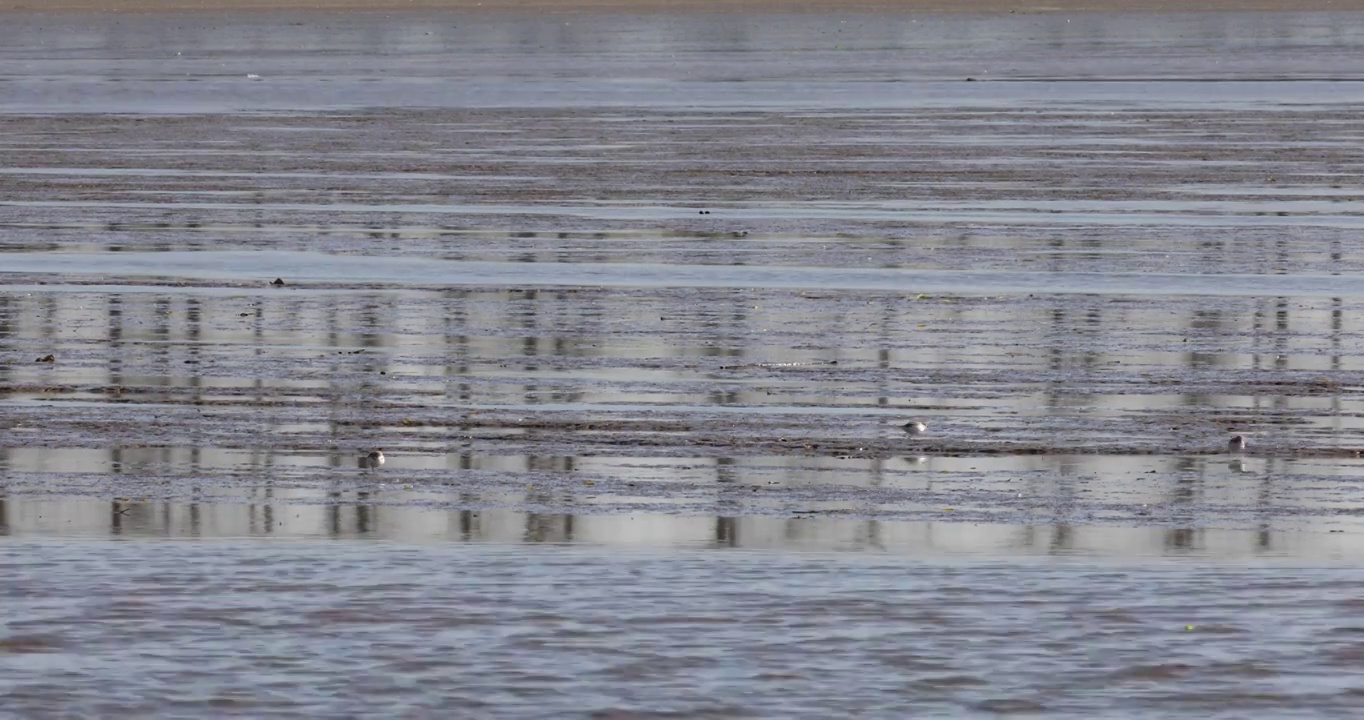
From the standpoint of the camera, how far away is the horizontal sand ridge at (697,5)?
419 feet

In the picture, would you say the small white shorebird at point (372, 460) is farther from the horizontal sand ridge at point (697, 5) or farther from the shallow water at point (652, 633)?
the horizontal sand ridge at point (697, 5)

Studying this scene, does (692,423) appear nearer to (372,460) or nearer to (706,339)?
(372,460)

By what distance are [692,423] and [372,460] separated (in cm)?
168

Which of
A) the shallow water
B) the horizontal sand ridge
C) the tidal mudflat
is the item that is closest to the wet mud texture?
the tidal mudflat

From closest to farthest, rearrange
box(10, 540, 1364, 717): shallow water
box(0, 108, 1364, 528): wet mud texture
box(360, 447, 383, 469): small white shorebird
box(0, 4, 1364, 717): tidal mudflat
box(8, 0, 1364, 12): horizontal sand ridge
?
box(10, 540, 1364, 717): shallow water, box(0, 4, 1364, 717): tidal mudflat, box(0, 108, 1364, 528): wet mud texture, box(360, 447, 383, 469): small white shorebird, box(8, 0, 1364, 12): horizontal sand ridge

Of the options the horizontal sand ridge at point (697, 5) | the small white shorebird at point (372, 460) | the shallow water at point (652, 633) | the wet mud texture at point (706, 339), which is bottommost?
the shallow water at point (652, 633)

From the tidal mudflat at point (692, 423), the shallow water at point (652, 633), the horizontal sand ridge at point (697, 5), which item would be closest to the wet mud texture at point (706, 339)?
the tidal mudflat at point (692, 423)

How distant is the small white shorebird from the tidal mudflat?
66 millimetres

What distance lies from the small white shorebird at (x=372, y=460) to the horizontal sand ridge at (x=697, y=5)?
115667 mm

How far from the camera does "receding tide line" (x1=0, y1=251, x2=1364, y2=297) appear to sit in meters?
18.5

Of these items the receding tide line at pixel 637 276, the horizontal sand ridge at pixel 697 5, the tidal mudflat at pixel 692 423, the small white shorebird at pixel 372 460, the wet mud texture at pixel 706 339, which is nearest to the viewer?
the tidal mudflat at pixel 692 423

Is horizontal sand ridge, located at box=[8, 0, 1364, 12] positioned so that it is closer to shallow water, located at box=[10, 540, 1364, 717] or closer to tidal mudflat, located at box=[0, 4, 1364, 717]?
tidal mudflat, located at box=[0, 4, 1364, 717]

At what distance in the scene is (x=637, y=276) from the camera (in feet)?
Result: 63.3

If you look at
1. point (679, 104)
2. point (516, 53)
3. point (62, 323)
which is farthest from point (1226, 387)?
point (516, 53)
